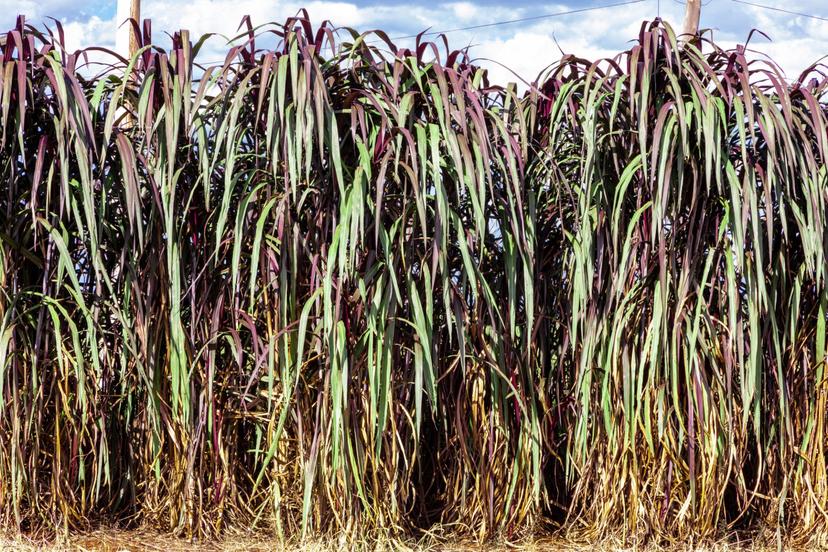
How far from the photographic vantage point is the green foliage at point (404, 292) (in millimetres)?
2209

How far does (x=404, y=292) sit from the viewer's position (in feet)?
7.40

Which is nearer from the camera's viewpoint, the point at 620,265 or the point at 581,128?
the point at 620,265

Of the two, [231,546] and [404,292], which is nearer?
[404,292]

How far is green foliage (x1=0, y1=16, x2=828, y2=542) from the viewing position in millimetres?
2209

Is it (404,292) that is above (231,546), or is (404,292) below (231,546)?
above

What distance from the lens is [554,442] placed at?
2.53 meters

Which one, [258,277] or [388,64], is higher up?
[388,64]

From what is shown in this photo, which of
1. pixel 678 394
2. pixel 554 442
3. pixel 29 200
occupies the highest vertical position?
pixel 29 200

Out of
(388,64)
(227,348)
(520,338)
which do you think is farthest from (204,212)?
(520,338)

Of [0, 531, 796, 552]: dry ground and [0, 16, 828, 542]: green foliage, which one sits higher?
[0, 16, 828, 542]: green foliage

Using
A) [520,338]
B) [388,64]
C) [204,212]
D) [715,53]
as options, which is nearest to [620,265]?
[520,338]

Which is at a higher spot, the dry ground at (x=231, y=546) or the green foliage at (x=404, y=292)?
the green foliage at (x=404, y=292)

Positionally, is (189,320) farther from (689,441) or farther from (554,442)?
(689,441)

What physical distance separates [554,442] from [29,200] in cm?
163
